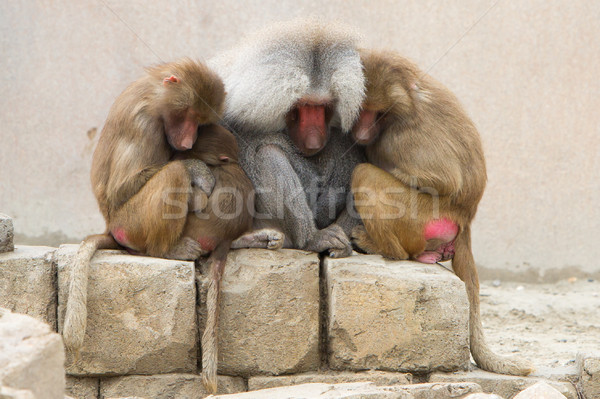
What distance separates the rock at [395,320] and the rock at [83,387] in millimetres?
1045

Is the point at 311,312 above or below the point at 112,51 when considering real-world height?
below

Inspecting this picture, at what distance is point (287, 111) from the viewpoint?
3.69m

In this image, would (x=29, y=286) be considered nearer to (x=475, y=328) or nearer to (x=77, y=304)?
(x=77, y=304)

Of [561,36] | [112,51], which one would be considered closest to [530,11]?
[561,36]

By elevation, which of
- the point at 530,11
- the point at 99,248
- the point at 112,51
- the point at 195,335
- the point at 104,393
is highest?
the point at 530,11

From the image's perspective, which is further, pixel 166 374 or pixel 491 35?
pixel 491 35

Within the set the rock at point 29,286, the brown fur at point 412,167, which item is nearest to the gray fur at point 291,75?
the brown fur at point 412,167

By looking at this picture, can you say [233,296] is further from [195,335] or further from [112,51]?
[112,51]

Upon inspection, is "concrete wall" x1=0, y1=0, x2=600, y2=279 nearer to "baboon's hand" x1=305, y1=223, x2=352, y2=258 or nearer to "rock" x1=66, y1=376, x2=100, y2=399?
"baboon's hand" x1=305, y1=223, x2=352, y2=258

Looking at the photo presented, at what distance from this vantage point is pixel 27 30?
256 inches

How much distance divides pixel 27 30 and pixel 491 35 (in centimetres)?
358

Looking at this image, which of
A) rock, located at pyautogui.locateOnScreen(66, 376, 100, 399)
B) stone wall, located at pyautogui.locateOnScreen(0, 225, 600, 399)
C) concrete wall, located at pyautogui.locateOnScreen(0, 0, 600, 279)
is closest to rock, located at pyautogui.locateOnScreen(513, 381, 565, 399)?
stone wall, located at pyautogui.locateOnScreen(0, 225, 600, 399)

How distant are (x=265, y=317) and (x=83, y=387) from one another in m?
0.85

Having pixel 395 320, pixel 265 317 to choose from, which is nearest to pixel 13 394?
pixel 265 317
